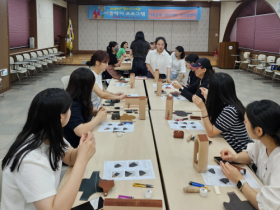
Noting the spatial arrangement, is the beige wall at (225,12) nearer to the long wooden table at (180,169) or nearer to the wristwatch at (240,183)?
the long wooden table at (180,169)

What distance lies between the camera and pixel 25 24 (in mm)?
10500

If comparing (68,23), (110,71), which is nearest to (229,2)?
(68,23)

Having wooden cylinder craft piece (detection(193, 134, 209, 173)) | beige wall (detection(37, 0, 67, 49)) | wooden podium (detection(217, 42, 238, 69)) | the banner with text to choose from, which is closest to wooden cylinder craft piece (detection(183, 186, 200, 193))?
wooden cylinder craft piece (detection(193, 134, 209, 173))

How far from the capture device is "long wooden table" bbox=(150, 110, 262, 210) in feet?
5.14

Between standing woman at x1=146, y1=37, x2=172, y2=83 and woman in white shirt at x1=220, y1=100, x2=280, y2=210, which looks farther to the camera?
standing woman at x1=146, y1=37, x2=172, y2=83

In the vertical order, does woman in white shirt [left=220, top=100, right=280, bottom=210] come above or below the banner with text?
below

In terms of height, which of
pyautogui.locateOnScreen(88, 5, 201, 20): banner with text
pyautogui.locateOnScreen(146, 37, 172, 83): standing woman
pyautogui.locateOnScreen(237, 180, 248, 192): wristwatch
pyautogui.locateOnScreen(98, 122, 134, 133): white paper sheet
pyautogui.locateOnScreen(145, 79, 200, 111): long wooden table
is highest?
pyautogui.locateOnScreen(88, 5, 201, 20): banner with text

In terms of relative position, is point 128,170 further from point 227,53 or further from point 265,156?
point 227,53

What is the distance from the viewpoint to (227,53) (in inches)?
516

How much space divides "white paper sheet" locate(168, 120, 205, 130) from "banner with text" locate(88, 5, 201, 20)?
13174mm

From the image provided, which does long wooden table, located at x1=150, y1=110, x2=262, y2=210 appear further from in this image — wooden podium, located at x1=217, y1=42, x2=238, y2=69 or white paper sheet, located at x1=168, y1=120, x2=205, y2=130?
wooden podium, located at x1=217, y1=42, x2=238, y2=69

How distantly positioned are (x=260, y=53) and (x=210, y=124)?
33.7ft

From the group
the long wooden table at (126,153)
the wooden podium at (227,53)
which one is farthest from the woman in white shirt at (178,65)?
the wooden podium at (227,53)

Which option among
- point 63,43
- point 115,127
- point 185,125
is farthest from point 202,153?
point 63,43
